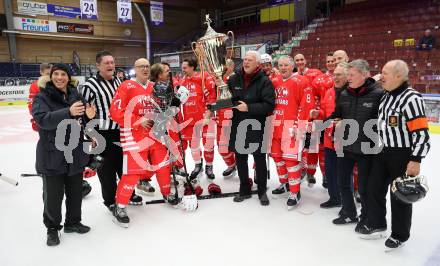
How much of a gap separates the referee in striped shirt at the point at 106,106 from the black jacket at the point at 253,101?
1132mm

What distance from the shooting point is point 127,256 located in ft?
8.22

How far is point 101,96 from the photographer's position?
308cm

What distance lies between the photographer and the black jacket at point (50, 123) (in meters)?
2.41

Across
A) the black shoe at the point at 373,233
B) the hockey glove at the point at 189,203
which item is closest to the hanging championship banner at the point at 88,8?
the hockey glove at the point at 189,203

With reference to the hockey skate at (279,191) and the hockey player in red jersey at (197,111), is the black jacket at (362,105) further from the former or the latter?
the hockey player in red jersey at (197,111)

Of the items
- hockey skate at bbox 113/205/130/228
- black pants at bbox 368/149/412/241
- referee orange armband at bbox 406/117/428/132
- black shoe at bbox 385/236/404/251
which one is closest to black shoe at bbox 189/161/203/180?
hockey skate at bbox 113/205/130/228

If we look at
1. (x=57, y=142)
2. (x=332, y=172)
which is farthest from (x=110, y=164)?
(x=332, y=172)

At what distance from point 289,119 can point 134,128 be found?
1.50 meters

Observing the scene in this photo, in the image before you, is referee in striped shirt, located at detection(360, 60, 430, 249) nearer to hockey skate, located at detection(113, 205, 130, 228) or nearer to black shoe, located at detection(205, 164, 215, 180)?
hockey skate, located at detection(113, 205, 130, 228)

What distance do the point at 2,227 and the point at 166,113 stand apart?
178 cm

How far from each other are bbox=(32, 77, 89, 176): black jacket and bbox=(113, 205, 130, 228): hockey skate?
23.9 inches

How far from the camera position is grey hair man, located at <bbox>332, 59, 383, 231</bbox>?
101 inches

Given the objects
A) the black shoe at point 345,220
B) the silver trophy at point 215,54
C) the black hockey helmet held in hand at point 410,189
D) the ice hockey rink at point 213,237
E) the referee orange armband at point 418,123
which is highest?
the silver trophy at point 215,54

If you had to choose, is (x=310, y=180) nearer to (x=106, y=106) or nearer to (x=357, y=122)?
(x=357, y=122)
